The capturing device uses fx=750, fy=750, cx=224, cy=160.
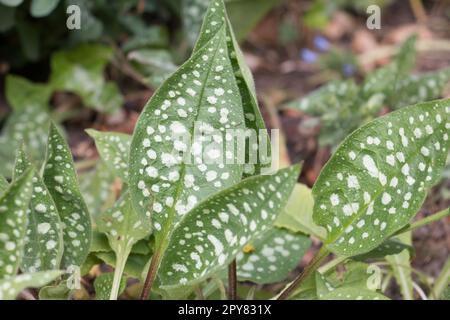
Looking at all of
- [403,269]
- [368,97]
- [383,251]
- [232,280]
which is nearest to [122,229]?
[232,280]

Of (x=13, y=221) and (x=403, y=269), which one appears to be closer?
(x=13, y=221)

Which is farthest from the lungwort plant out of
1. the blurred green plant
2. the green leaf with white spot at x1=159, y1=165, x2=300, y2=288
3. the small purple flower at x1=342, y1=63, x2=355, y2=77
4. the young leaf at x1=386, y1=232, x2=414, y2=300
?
the small purple flower at x1=342, y1=63, x2=355, y2=77

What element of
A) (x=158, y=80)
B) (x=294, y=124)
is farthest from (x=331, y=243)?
(x=294, y=124)

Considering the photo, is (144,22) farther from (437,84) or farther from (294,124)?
(437,84)

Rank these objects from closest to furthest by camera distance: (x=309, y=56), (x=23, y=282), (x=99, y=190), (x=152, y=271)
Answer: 1. (x=23, y=282)
2. (x=152, y=271)
3. (x=99, y=190)
4. (x=309, y=56)

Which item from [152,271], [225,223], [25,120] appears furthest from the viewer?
[25,120]

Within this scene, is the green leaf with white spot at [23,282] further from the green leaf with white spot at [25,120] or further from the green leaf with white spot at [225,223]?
the green leaf with white spot at [25,120]

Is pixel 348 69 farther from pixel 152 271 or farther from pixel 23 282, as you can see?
pixel 23 282
